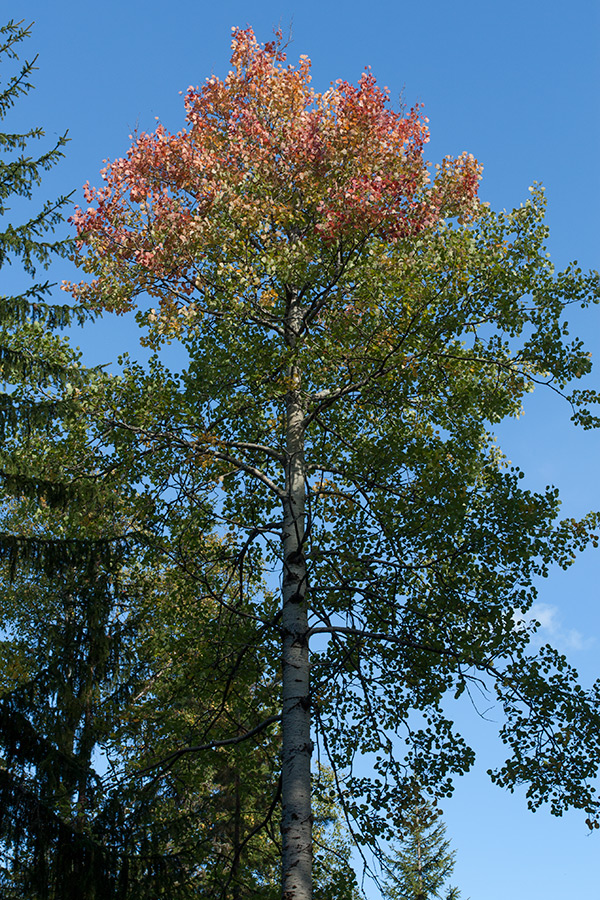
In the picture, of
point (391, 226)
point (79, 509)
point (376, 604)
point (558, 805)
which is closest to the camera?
point (558, 805)

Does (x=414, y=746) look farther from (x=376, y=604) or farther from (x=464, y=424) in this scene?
(x=464, y=424)

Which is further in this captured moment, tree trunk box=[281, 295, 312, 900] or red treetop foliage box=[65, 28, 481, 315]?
red treetop foliage box=[65, 28, 481, 315]

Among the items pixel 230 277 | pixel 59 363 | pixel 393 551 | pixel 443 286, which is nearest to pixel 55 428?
pixel 59 363

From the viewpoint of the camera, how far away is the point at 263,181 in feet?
36.4

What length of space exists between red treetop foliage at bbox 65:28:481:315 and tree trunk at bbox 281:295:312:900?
1.92 meters

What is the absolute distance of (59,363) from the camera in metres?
9.80

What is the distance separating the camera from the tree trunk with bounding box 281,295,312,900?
7949mm

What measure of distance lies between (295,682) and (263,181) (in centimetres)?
705

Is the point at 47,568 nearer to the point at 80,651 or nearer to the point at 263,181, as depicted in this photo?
the point at 80,651

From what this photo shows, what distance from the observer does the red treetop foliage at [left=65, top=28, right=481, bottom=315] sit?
10703 mm

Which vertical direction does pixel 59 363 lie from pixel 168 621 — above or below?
above

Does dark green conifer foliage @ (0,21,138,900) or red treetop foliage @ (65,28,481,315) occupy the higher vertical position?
red treetop foliage @ (65,28,481,315)

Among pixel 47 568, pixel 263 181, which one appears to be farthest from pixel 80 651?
pixel 263 181

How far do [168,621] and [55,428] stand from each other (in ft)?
10.6
